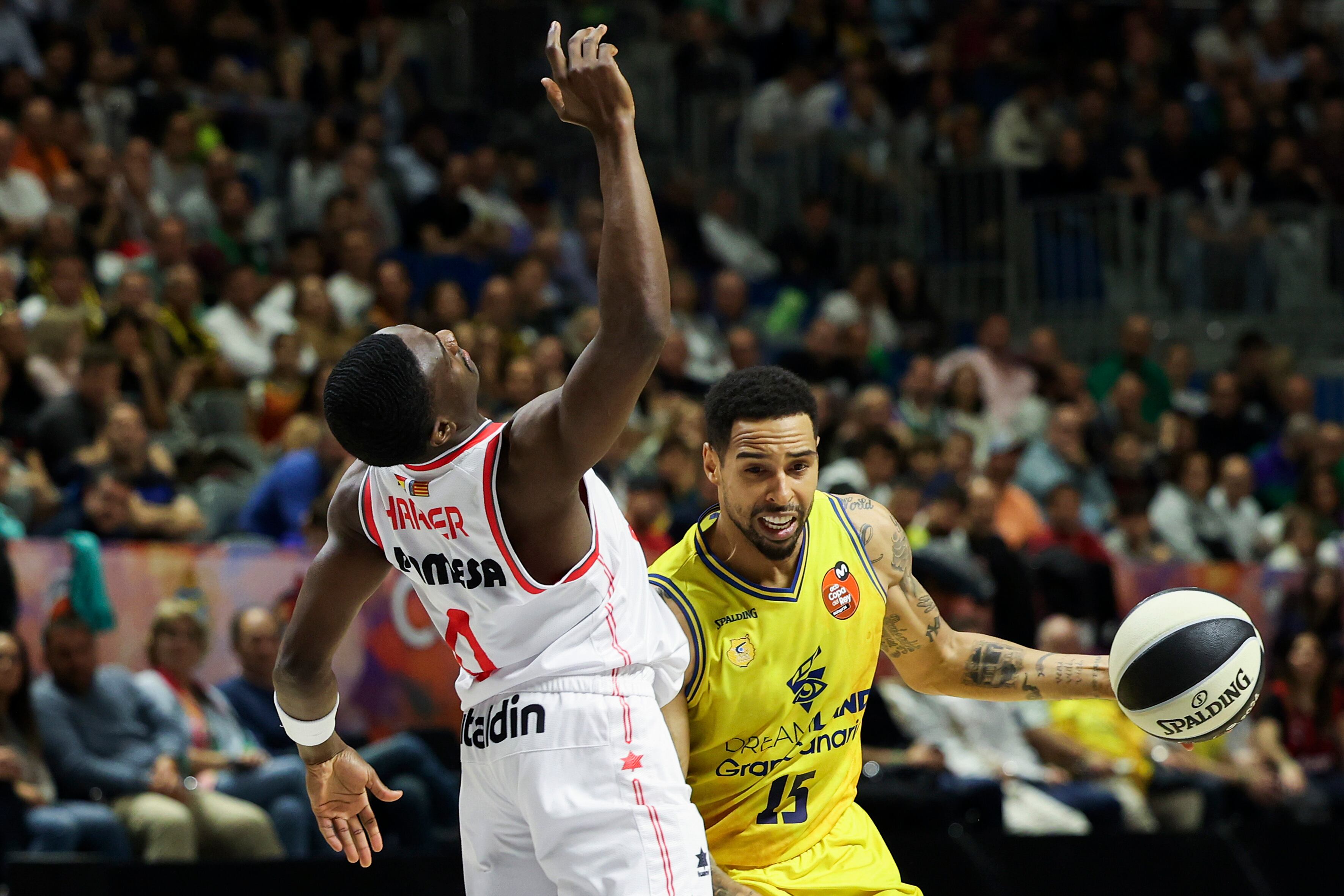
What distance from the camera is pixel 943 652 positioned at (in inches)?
181

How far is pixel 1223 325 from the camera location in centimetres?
1471

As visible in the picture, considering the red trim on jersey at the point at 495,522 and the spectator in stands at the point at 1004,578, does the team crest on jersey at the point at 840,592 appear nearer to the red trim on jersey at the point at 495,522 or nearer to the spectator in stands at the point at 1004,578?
the red trim on jersey at the point at 495,522

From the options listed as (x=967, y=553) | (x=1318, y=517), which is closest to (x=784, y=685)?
(x=967, y=553)

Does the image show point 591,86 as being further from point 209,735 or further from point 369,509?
point 209,735

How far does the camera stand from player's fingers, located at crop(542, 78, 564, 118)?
3.22 meters

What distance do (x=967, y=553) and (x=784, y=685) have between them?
18.0 ft

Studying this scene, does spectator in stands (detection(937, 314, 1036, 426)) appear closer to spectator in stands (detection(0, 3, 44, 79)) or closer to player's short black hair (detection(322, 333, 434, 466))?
spectator in stands (detection(0, 3, 44, 79))

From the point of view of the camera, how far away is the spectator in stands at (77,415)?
8.59 metres

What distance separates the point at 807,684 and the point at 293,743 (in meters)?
4.15

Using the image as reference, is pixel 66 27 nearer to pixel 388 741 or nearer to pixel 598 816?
pixel 388 741

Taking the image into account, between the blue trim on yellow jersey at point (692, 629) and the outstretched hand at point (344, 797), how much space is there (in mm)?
785

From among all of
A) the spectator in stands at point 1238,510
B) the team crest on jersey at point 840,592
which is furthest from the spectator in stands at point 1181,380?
the team crest on jersey at point 840,592

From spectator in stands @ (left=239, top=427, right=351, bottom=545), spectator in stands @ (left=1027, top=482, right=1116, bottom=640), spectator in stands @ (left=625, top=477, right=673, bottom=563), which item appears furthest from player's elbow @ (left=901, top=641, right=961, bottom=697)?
spectator in stands @ (left=1027, top=482, right=1116, bottom=640)

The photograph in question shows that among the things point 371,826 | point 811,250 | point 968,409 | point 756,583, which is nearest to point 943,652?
point 756,583
